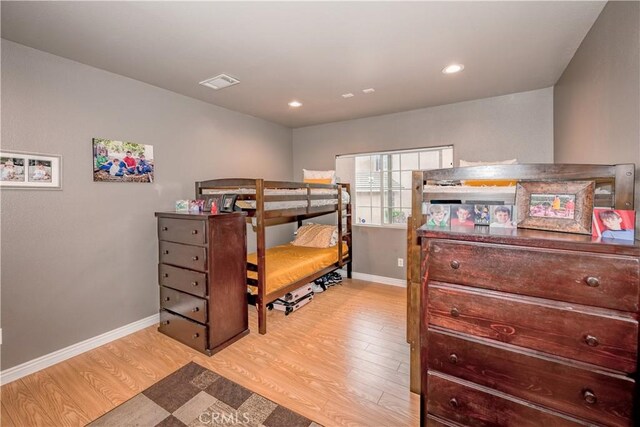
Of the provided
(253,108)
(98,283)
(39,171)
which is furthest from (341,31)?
(98,283)

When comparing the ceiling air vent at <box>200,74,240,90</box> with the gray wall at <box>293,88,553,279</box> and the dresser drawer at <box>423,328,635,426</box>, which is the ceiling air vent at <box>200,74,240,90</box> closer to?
the gray wall at <box>293,88,553,279</box>

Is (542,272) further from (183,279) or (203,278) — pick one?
(183,279)

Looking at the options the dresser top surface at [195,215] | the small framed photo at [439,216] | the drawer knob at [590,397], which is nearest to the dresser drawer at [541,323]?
the drawer knob at [590,397]

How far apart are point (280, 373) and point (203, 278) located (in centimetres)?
103

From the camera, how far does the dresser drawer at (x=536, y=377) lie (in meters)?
1.07

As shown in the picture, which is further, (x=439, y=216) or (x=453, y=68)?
(x=453, y=68)

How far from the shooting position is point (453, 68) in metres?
2.61

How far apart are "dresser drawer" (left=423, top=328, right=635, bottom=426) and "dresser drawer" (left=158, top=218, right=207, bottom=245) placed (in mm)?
1974

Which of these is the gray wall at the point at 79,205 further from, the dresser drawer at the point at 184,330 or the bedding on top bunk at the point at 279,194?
the bedding on top bunk at the point at 279,194

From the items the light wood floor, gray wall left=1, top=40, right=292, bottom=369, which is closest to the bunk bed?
the light wood floor

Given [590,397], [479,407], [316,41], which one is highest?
[316,41]

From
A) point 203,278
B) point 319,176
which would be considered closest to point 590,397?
point 203,278

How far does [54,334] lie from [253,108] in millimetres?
3161

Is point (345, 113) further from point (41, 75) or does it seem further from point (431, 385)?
point (431, 385)
